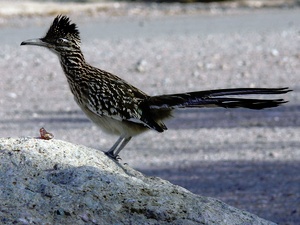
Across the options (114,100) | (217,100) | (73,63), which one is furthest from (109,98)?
(217,100)

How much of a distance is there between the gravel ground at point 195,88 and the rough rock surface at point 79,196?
2650 millimetres

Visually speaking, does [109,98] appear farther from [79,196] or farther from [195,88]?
[195,88]

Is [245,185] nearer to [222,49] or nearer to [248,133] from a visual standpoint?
[248,133]

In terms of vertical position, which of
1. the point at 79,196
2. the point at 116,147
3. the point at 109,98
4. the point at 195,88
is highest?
the point at 195,88

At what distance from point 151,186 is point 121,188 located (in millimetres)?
247

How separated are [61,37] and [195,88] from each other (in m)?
6.68

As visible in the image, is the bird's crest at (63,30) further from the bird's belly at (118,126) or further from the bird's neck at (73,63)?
the bird's belly at (118,126)

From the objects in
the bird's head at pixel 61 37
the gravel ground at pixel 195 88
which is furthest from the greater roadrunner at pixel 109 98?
the gravel ground at pixel 195 88

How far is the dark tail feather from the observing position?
5.72 m

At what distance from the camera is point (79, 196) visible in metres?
5.11

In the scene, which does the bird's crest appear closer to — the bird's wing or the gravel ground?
the bird's wing

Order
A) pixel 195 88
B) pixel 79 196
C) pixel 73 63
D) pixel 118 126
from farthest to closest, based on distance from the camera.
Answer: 1. pixel 195 88
2. pixel 73 63
3. pixel 118 126
4. pixel 79 196

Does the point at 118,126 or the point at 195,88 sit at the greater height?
the point at 195,88

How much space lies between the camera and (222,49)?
16984 millimetres
